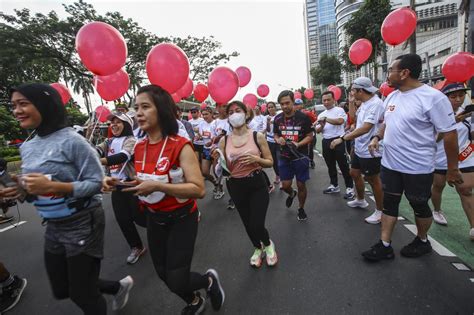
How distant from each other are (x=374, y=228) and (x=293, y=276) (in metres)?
1.64

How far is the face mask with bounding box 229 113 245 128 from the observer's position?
2.79 metres

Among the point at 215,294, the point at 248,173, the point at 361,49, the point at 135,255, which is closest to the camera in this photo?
the point at 215,294

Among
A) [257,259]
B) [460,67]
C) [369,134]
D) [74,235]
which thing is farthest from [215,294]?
[460,67]

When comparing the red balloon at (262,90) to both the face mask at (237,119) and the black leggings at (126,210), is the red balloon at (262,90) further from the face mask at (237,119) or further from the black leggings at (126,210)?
the black leggings at (126,210)

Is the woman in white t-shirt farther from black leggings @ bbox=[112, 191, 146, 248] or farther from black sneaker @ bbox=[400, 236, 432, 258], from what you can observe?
black leggings @ bbox=[112, 191, 146, 248]

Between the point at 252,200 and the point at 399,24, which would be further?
the point at 399,24

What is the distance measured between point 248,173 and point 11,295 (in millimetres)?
2725

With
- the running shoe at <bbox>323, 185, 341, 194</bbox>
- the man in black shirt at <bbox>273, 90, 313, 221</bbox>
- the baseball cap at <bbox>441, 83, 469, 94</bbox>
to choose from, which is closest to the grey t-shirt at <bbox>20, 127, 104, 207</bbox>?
the man in black shirt at <bbox>273, 90, 313, 221</bbox>

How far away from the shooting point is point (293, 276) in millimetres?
2713

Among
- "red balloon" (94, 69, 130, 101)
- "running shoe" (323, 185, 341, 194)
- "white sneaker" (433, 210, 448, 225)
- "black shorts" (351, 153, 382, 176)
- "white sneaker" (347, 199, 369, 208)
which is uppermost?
"red balloon" (94, 69, 130, 101)

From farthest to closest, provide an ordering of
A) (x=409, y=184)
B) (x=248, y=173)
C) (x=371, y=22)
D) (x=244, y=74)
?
(x=371, y=22)
(x=244, y=74)
(x=248, y=173)
(x=409, y=184)

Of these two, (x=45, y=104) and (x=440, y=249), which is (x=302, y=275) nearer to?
(x=440, y=249)

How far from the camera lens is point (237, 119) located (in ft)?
9.16

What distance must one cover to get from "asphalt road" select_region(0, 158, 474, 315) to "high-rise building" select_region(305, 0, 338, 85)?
4289 inches
